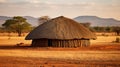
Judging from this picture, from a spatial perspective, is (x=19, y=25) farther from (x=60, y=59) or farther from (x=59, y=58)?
(x=60, y=59)

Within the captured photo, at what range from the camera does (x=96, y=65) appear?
2009 centimetres

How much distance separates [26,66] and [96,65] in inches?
153

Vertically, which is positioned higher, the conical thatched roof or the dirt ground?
the conical thatched roof

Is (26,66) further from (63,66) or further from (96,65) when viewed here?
(96,65)

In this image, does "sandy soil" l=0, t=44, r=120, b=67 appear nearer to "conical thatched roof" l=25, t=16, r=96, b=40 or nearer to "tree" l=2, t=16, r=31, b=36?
"conical thatched roof" l=25, t=16, r=96, b=40

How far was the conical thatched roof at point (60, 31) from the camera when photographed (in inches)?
1495

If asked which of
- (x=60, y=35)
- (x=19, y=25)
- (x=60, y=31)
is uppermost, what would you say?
(x=60, y=31)

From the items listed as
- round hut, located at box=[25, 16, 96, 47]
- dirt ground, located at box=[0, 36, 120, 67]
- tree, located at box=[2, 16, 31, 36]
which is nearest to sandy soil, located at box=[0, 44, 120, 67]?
dirt ground, located at box=[0, 36, 120, 67]

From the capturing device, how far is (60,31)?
3862cm

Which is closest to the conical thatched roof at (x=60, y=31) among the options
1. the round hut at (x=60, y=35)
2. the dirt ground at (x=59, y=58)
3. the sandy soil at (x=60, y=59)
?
the round hut at (x=60, y=35)

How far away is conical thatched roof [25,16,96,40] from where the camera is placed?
125ft

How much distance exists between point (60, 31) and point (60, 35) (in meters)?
0.75

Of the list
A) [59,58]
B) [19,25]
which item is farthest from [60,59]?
[19,25]

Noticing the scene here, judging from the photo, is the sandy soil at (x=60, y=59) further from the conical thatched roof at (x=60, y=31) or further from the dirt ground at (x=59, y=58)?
the conical thatched roof at (x=60, y=31)
